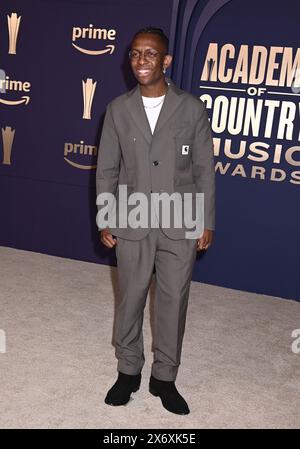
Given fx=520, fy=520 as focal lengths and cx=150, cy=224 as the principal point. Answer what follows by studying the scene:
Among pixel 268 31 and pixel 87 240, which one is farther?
pixel 87 240

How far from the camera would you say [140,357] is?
2.39 metres

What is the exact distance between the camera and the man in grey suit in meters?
2.12

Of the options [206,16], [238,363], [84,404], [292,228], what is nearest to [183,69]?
[206,16]

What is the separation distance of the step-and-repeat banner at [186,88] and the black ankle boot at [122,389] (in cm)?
174

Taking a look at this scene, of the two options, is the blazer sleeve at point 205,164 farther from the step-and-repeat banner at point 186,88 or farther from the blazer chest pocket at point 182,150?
the step-and-repeat banner at point 186,88

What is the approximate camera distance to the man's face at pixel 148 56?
6.63 ft

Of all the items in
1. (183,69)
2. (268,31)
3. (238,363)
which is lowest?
(238,363)

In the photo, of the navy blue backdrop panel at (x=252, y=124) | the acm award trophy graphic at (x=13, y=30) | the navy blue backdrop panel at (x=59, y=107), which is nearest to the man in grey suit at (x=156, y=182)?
the navy blue backdrop panel at (x=252, y=124)

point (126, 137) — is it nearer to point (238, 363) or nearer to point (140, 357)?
point (140, 357)

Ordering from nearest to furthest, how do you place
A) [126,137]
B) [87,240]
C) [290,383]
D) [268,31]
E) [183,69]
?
[126,137] < [290,383] < [268,31] < [183,69] < [87,240]

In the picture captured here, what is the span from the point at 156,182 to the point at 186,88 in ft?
6.10

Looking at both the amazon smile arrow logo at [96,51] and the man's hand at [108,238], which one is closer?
the man's hand at [108,238]

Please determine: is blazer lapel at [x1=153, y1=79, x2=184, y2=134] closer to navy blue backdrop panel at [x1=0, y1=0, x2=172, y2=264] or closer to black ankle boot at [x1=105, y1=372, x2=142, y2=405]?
black ankle boot at [x1=105, y1=372, x2=142, y2=405]

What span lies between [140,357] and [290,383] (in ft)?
2.68
